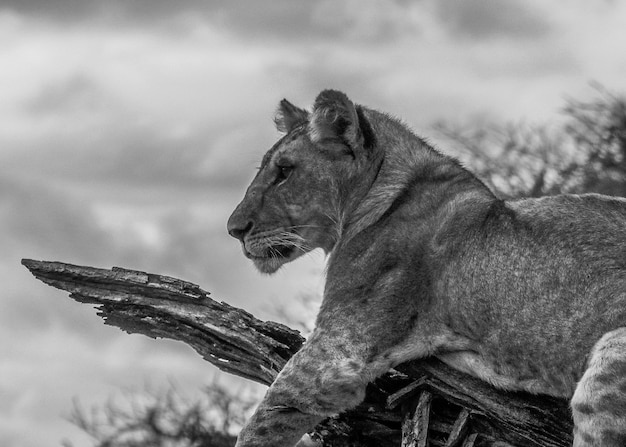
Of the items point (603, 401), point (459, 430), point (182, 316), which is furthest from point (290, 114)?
point (603, 401)

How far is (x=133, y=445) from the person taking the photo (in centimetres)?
1526

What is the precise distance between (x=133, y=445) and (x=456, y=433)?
8478mm

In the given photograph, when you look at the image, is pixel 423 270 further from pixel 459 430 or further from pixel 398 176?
pixel 459 430

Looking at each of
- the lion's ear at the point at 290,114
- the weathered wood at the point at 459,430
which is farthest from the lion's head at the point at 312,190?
the weathered wood at the point at 459,430

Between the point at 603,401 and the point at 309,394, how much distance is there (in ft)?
5.78

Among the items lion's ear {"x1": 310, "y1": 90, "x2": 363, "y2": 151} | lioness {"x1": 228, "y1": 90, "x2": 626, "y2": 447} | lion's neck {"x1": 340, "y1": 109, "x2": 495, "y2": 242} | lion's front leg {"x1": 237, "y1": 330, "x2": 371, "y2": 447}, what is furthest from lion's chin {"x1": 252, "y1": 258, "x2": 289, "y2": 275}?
lion's front leg {"x1": 237, "y1": 330, "x2": 371, "y2": 447}

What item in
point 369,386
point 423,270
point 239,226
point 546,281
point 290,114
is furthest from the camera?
point 290,114

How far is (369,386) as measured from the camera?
7.69m

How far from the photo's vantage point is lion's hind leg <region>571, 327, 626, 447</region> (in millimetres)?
6266

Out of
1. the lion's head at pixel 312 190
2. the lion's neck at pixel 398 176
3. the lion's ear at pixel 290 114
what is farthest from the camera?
the lion's ear at pixel 290 114

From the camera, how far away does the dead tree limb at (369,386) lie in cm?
735

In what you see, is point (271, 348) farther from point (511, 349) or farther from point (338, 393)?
point (511, 349)

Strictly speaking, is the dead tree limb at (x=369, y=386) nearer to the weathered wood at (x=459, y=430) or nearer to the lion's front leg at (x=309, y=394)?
the weathered wood at (x=459, y=430)

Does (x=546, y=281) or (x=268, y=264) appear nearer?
(x=546, y=281)
